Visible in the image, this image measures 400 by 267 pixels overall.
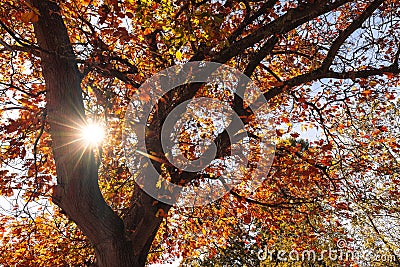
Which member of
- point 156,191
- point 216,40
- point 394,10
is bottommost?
point 156,191

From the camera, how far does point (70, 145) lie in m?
4.95

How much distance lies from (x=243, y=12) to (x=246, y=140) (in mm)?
3144

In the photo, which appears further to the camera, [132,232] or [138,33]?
[138,33]

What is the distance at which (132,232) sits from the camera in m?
5.94

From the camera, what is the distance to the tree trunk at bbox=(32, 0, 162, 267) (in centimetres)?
483

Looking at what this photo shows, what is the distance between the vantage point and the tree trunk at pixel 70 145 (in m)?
4.83

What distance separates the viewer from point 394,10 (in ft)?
21.9

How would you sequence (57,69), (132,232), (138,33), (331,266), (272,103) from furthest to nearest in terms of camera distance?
(331,266) < (272,103) < (138,33) < (132,232) < (57,69)

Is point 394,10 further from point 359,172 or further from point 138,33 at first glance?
point 138,33

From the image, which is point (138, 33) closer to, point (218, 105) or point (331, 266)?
point (218, 105)

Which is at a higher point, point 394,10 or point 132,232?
point 394,10

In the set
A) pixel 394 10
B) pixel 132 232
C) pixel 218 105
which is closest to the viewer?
pixel 132 232

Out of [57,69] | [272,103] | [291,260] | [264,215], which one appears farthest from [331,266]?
[57,69]

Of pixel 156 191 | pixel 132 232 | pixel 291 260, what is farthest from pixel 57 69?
pixel 291 260
